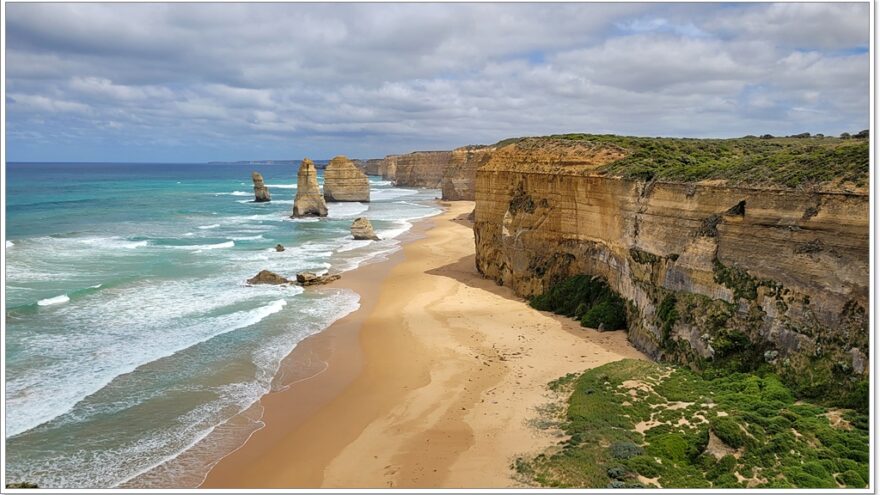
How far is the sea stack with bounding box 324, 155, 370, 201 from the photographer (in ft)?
275

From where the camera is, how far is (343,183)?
83.9 metres

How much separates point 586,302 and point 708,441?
11373 mm

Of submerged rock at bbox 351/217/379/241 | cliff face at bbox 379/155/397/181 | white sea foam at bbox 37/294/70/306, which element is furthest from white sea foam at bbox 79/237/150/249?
cliff face at bbox 379/155/397/181

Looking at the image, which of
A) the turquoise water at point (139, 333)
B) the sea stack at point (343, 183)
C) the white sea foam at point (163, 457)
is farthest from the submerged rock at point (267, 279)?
the sea stack at point (343, 183)

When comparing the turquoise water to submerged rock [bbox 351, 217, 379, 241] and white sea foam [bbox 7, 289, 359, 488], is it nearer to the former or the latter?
white sea foam [bbox 7, 289, 359, 488]

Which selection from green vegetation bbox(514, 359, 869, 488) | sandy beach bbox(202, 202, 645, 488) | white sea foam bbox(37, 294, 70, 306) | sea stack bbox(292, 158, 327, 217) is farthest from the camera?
sea stack bbox(292, 158, 327, 217)

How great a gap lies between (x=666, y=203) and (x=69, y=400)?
64.1ft

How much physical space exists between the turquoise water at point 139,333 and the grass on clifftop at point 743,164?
14183 millimetres

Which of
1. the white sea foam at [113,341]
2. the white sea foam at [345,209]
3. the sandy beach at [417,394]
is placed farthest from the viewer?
the white sea foam at [345,209]

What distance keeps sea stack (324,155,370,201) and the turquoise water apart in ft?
102

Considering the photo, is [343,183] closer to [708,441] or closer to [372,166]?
[708,441]

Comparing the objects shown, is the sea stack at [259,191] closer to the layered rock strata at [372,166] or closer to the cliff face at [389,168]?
the cliff face at [389,168]

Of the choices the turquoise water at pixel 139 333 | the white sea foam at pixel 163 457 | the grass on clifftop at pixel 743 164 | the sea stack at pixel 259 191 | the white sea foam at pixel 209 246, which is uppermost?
the grass on clifftop at pixel 743 164

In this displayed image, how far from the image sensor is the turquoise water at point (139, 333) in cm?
1495
